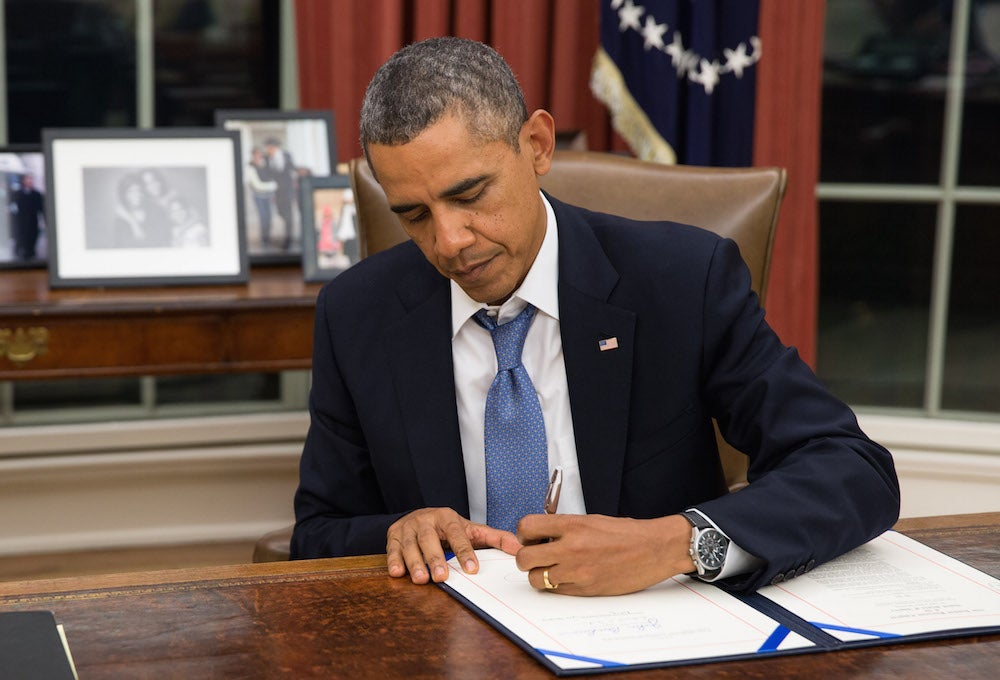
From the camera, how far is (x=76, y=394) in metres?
3.79

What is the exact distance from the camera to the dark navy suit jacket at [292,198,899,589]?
175 centimetres

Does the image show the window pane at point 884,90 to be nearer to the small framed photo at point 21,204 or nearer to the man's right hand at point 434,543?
the small framed photo at point 21,204

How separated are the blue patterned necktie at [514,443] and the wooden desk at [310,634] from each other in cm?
37

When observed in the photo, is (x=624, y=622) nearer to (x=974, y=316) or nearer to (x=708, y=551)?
(x=708, y=551)

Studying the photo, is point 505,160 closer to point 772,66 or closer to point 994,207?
point 772,66

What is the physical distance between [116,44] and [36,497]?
1416 millimetres

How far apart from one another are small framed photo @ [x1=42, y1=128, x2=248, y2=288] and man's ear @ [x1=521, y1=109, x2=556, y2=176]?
1.38m

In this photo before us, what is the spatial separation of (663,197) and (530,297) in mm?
462

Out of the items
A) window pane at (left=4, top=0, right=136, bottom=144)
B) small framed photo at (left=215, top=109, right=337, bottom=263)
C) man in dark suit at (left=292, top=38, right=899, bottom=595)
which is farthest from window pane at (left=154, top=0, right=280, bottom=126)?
man in dark suit at (left=292, top=38, right=899, bottom=595)

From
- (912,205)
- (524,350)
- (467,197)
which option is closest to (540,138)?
(467,197)

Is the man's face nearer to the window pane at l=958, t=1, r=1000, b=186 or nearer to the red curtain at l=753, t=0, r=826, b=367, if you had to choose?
the red curtain at l=753, t=0, r=826, b=367

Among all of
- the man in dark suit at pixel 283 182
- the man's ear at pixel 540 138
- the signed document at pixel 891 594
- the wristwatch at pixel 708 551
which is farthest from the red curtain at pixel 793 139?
the wristwatch at pixel 708 551

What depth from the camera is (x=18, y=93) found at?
355 cm

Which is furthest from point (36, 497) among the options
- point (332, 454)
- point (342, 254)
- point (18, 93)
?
point (332, 454)
